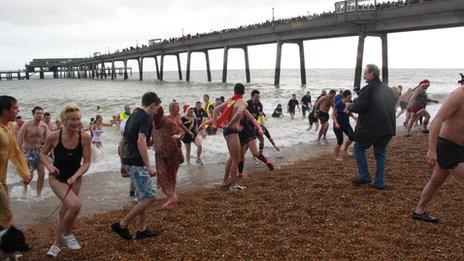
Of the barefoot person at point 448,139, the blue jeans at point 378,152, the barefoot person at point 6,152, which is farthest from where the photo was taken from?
the blue jeans at point 378,152

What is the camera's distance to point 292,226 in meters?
5.07

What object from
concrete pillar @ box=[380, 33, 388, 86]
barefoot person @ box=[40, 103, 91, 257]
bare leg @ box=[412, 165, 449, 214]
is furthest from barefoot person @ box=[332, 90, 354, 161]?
concrete pillar @ box=[380, 33, 388, 86]

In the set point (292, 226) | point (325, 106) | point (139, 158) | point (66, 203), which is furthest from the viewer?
point (325, 106)

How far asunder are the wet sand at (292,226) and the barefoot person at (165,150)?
43cm

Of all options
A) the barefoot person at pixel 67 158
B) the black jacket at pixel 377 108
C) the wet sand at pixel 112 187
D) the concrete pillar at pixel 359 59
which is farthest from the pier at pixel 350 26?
the barefoot person at pixel 67 158

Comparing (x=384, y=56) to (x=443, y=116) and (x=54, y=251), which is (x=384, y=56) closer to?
(x=443, y=116)

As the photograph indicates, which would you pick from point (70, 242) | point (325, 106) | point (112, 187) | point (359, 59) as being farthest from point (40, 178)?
point (359, 59)

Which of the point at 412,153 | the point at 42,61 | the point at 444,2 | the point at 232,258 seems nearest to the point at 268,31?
the point at 444,2

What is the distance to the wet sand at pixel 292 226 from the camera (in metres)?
4.36

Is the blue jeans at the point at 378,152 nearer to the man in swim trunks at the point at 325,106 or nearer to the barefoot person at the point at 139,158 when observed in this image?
the barefoot person at the point at 139,158

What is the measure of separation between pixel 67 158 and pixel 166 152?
2.09 meters

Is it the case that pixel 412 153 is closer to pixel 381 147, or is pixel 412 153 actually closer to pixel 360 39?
pixel 381 147

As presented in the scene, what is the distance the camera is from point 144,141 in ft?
15.0

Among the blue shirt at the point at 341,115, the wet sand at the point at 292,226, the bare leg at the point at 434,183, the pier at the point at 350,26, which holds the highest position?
the pier at the point at 350,26
